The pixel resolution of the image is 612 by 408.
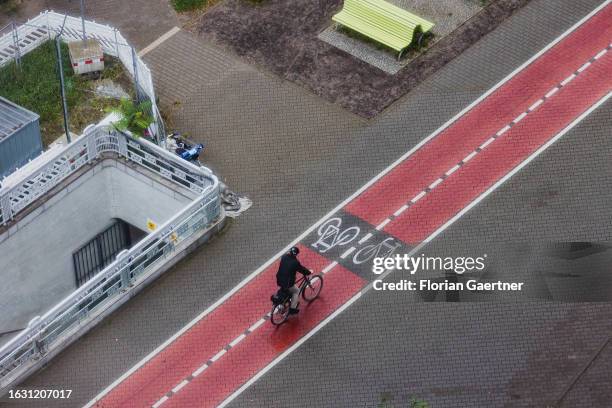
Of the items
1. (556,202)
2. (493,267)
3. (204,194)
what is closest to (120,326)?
(204,194)

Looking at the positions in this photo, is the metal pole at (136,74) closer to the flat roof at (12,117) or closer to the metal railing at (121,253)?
the metal railing at (121,253)

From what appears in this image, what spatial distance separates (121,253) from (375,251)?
6.28 metres

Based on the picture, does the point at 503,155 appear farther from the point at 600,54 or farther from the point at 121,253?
the point at 121,253

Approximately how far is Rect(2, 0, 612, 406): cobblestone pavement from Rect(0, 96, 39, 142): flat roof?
14.3 feet

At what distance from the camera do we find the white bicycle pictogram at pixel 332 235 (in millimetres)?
32031

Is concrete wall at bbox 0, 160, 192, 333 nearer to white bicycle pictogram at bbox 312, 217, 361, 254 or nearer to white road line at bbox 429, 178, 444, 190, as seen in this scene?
white bicycle pictogram at bbox 312, 217, 361, 254

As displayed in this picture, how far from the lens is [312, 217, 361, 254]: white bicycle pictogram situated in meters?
32.0

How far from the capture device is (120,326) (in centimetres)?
3059

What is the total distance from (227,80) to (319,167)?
4.50 metres

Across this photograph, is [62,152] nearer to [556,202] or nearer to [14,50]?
[14,50]

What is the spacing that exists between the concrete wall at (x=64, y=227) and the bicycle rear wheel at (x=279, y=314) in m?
4.06

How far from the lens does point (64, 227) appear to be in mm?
33531

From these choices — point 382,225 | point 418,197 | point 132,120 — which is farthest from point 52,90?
point 418,197

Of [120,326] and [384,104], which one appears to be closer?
[120,326]
